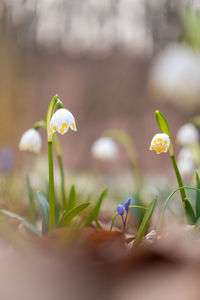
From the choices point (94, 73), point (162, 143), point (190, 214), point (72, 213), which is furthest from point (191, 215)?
point (94, 73)

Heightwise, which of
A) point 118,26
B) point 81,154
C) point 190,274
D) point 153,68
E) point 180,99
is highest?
point 118,26

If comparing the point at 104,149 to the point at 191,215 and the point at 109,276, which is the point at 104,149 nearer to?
the point at 191,215

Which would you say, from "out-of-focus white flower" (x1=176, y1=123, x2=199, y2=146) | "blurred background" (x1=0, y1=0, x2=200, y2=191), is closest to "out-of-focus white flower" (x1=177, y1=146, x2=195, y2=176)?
"out-of-focus white flower" (x1=176, y1=123, x2=199, y2=146)

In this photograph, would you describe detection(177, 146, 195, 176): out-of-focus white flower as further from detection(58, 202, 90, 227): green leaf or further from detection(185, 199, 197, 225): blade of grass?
detection(58, 202, 90, 227): green leaf

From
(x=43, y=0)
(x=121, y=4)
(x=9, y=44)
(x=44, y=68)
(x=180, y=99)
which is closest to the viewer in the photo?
(x=43, y=0)

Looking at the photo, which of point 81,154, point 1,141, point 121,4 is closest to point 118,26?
point 121,4

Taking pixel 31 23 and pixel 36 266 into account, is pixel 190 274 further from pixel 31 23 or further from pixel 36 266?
pixel 31 23

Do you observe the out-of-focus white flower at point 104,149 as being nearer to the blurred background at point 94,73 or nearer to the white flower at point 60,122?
the white flower at point 60,122

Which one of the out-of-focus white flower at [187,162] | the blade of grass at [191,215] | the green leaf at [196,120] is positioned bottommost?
the blade of grass at [191,215]

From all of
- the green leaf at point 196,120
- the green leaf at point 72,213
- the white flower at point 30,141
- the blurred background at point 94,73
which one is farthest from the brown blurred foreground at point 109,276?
the blurred background at point 94,73
